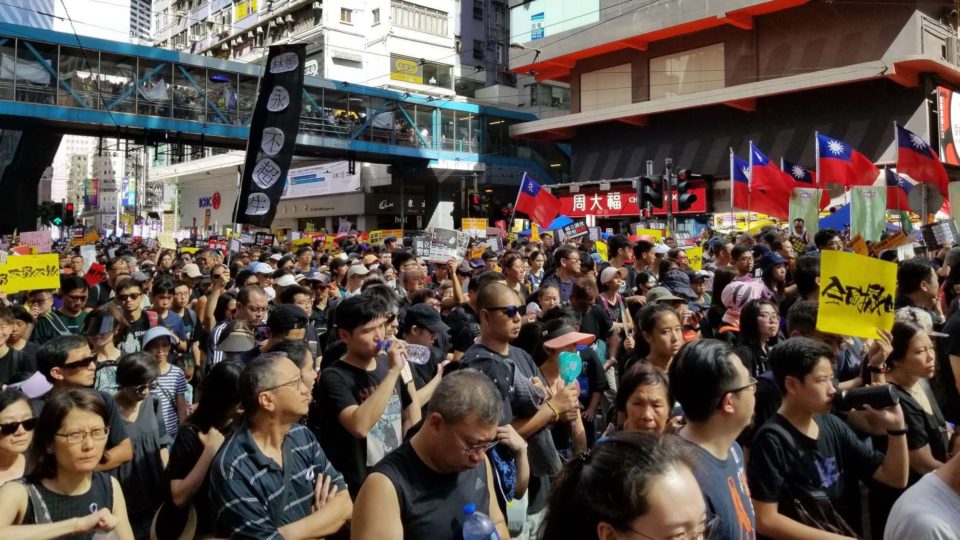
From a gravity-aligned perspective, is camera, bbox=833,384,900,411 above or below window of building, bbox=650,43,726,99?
below

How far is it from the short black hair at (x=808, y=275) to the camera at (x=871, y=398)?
9.24 ft

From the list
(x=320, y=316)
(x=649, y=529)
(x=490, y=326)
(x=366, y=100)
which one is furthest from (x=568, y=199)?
(x=649, y=529)

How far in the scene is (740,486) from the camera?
271 cm

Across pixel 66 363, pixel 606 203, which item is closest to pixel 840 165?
pixel 606 203

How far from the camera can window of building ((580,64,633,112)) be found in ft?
101

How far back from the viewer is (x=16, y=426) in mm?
3135

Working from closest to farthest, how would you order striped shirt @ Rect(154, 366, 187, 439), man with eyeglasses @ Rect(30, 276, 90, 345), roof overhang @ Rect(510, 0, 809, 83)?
striped shirt @ Rect(154, 366, 187, 439), man with eyeglasses @ Rect(30, 276, 90, 345), roof overhang @ Rect(510, 0, 809, 83)

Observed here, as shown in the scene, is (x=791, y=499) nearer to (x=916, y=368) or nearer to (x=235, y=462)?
(x=916, y=368)

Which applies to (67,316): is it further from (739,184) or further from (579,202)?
(579,202)

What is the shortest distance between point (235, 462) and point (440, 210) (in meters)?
42.2

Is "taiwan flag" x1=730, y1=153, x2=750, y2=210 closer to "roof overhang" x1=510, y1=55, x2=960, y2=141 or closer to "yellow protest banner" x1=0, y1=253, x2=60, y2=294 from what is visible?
"roof overhang" x1=510, y1=55, x2=960, y2=141

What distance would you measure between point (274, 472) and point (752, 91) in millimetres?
26122

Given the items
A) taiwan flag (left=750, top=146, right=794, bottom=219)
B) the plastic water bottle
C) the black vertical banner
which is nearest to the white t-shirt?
the plastic water bottle

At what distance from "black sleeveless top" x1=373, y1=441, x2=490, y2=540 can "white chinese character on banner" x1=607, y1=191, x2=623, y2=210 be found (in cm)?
2876
